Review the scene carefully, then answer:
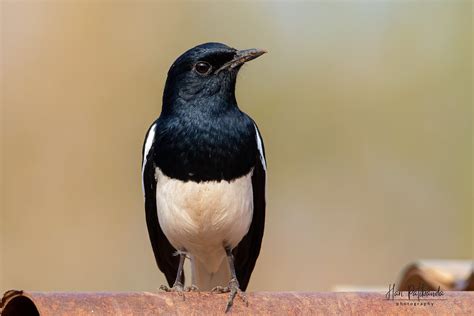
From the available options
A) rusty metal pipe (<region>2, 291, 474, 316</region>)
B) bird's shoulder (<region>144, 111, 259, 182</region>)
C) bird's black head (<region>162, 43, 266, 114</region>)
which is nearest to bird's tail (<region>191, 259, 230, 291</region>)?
bird's shoulder (<region>144, 111, 259, 182</region>)

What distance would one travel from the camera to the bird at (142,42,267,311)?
15.7 feet

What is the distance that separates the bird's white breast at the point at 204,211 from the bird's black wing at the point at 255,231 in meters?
0.09

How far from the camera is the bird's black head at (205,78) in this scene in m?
5.00

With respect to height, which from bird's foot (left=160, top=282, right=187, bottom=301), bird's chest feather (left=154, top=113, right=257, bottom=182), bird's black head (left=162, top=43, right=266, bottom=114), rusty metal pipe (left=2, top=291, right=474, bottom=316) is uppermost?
bird's black head (left=162, top=43, right=266, bottom=114)

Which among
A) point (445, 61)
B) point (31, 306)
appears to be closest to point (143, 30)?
point (445, 61)

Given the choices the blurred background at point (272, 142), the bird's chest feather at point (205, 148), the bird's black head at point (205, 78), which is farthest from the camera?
the blurred background at point (272, 142)

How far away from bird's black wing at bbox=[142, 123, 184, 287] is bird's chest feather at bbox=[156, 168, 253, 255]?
9cm

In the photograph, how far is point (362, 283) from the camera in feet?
28.1

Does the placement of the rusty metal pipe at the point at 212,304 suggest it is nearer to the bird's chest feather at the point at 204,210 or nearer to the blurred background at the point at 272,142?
the bird's chest feather at the point at 204,210

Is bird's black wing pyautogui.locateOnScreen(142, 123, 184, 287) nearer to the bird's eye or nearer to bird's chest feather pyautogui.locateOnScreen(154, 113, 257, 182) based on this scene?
bird's chest feather pyautogui.locateOnScreen(154, 113, 257, 182)

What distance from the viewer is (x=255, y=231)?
523cm

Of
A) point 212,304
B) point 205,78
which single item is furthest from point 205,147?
point 212,304

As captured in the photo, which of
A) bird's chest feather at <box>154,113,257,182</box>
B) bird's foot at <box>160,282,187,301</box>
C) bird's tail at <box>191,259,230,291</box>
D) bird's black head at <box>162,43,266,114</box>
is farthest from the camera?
bird's tail at <box>191,259,230,291</box>

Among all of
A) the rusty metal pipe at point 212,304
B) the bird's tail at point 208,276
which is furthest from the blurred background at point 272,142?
the rusty metal pipe at point 212,304
